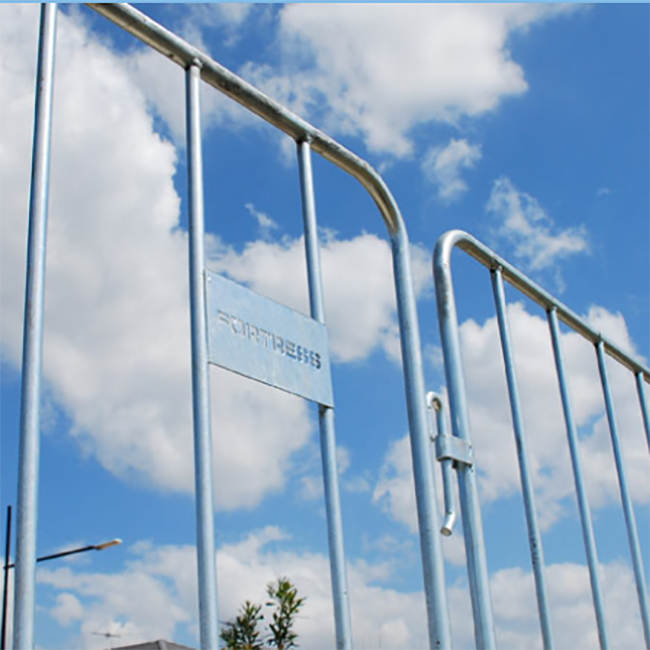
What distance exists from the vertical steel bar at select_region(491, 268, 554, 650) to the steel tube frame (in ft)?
2.84

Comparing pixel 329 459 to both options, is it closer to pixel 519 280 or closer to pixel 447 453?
pixel 447 453

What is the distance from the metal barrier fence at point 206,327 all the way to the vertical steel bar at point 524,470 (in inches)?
34.0

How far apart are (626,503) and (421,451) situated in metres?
2.35

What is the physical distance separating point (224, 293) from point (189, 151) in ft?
1.76

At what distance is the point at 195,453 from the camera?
298 centimetres

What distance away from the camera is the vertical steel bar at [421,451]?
3.87 m

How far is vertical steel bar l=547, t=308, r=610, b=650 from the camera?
503 cm

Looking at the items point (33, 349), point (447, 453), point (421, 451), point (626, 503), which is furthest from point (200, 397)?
point (626, 503)

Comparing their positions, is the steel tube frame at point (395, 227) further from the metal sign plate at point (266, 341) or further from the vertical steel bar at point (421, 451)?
the metal sign plate at point (266, 341)

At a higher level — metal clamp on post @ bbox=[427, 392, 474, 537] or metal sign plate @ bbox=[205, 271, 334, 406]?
metal sign plate @ bbox=[205, 271, 334, 406]

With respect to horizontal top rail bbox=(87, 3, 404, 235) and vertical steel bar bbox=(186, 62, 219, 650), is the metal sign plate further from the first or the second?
horizontal top rail bbox=(87, 3, 404, 235)

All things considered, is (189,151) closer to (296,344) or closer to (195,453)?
(296,344)

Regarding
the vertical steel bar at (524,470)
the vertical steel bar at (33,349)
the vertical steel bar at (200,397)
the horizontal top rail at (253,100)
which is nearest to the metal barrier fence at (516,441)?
the vertical steel bar at (524,470)

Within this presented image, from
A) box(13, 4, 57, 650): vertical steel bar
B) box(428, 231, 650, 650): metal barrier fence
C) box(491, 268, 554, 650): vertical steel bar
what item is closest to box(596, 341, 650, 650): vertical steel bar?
box(428, 231, 650, 650): metal barrier fence
